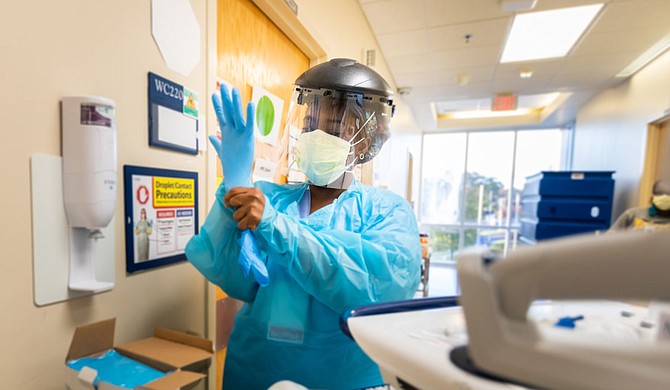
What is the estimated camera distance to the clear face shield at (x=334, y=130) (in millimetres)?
809

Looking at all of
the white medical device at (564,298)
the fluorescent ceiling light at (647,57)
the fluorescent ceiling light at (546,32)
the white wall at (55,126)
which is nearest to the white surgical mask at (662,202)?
the fluorescent ceiling light at (647,57)

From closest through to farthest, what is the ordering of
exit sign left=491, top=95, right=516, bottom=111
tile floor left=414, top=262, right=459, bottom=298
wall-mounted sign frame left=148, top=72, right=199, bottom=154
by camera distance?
wall-mounted sign frame left=148, top=72, right=199, bottom=154
exit sign left=491, top=95, right=516, bottom=111
tile floor left=414, top=262, right=459, bottom=298

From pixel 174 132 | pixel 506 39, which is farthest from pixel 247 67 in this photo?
pixel 506 39

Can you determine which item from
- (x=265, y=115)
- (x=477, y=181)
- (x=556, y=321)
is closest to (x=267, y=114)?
(x=265, y=115)

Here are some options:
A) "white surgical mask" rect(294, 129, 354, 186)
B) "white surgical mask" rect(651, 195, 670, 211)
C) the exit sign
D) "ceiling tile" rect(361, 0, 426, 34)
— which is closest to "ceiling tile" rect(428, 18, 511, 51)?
"ceiling tile" rect(361, 0, 426, 34)

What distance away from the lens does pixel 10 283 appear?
1.66 feet

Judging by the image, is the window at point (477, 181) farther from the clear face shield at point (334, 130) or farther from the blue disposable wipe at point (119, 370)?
the blue disposable wipe at point (119, 370)

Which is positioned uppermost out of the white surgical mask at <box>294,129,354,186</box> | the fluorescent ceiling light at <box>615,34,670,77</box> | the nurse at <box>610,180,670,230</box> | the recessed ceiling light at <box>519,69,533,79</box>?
the fluorescent ceiling light at <box>615,34,670,77</box>

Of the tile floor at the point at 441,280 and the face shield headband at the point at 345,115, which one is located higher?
the face shield headband at the point at 345,115

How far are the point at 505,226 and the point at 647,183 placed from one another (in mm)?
2933

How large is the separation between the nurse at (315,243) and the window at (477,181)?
5613 millimetres

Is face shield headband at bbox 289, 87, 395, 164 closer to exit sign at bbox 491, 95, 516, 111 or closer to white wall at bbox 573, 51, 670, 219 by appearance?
white wall at bbox 573, 51, 670, 219

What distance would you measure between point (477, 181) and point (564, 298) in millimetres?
6274

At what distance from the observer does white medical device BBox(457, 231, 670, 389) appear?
22cm
